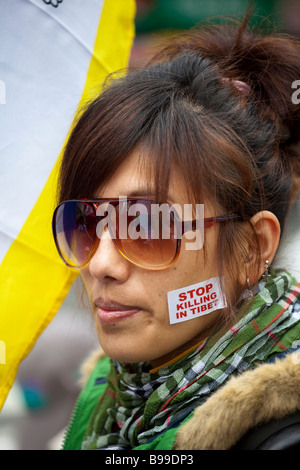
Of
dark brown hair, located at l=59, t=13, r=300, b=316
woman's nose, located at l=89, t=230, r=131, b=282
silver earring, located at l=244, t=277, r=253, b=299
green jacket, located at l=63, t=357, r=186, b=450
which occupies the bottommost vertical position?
green jacket, located at l=63, t=357, r=186, b=450

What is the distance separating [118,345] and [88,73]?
3.31 feet

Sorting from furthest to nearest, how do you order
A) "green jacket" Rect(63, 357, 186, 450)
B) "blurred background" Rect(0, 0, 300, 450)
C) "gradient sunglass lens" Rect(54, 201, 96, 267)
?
"blurred background" Rect(0, 0, 300, 450) < "green jacket" Rect(63, 357, 186, 450) < "gradient sunglass lens" Rect(54, 201, 96, 267)

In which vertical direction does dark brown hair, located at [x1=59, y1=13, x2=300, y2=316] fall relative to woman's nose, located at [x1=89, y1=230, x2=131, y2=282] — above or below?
above

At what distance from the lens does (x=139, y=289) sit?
4.92ft

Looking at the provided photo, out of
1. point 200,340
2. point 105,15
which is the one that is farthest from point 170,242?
point 105,15

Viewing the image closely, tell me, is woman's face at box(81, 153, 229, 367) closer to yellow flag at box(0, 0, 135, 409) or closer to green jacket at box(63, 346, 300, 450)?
green jacket at box(63, 346, 300, 450)

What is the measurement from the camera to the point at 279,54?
1.80m

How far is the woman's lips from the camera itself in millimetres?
1526

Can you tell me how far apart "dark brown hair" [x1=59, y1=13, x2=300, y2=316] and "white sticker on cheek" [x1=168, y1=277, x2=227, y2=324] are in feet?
0.29

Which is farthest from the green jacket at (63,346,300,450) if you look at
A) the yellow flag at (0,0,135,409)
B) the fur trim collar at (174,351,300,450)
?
the yellow flag at (0,0,135,409)

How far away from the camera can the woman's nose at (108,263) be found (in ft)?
4.88

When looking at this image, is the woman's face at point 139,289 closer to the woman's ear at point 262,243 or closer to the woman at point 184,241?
the woman at point 184,241

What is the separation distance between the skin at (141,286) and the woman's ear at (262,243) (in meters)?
0.07

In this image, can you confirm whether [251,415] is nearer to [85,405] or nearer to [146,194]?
[146,194]
